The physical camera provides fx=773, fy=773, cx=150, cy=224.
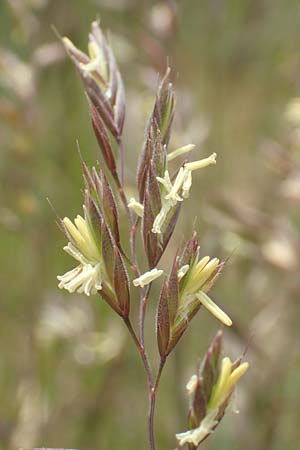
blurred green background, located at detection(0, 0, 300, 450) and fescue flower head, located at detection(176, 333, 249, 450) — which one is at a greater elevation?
blurred green background, located at detection(0, 0, 300, 450)

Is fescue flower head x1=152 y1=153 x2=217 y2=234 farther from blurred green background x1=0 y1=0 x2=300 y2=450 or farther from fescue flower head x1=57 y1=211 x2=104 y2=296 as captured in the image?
blurred green background x1=0 y1=0 x2=300 y2=450

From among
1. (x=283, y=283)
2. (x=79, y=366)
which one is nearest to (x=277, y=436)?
(x=283, y=283)

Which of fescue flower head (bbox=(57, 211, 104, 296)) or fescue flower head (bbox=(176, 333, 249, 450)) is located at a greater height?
fescue flower head (bbox=(57, 211, 104, 296))

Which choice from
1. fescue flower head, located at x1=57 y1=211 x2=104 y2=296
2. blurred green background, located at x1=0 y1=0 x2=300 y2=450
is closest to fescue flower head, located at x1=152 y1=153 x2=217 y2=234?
fescue flower head, located at x1=57 y1=211 x2=104 y2=296

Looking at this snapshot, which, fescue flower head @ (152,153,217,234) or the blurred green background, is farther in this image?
the blurred green background

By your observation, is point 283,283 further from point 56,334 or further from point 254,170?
point 254,170

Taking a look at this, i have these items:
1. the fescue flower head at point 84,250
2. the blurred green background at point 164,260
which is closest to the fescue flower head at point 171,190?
the fescue flower head at point 84,250

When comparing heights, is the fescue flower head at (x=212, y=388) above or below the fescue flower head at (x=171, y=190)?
below

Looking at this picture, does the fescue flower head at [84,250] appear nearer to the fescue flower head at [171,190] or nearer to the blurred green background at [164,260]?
the fescue flower head at [171,190]
